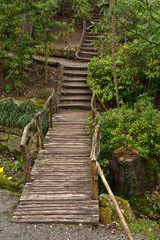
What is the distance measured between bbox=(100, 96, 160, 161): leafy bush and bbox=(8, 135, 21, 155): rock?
3792 millimetres

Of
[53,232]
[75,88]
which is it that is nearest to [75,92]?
[75,88]

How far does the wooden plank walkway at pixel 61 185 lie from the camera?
4.27m

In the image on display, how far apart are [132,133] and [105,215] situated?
3.08 m

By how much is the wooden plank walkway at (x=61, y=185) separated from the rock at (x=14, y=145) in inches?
84.5

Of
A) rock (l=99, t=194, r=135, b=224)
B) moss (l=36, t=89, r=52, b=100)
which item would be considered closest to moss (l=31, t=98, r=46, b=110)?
moss (l=36, t=89, r=52, b=100)

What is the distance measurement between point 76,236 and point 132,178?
7.75ft

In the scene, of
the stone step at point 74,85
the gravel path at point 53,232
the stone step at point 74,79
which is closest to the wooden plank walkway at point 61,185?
the gravel path at point 53,232

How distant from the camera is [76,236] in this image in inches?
153

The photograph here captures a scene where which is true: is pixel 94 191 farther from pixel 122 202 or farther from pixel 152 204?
pixel 152 204

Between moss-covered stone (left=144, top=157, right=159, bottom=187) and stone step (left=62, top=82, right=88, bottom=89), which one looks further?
stone step (left=62, top=82, right=88, bottom=89)

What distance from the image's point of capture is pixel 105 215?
4.34m

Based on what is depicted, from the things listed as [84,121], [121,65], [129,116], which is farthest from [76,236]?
[121,65]

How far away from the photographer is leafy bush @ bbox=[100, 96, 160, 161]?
6305 millimetres

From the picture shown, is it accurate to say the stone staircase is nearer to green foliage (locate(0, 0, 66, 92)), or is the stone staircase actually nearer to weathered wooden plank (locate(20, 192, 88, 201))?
green foliage (locate(0, 0, 66, 92))
